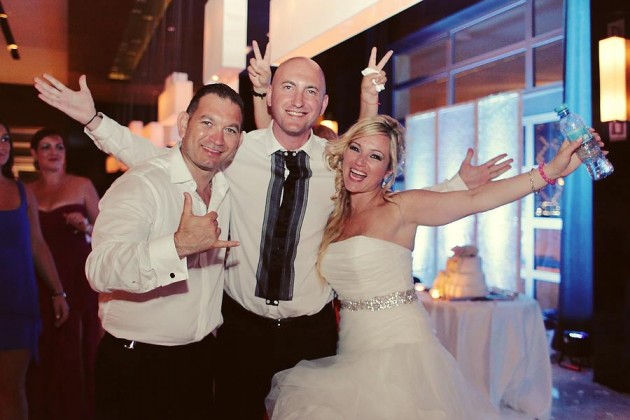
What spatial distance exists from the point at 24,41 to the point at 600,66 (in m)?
6.91

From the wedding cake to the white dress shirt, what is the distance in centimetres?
257

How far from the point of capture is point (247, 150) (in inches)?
94.9

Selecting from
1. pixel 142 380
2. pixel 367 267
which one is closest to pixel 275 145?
pixel 367 267

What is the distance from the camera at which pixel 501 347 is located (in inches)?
162

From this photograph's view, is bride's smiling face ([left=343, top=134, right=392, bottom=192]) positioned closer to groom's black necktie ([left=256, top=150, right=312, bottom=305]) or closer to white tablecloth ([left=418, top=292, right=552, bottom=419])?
groom's black necktie ([left=256, top=150, right=312, bottom=305])

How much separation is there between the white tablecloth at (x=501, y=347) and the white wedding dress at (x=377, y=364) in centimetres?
190

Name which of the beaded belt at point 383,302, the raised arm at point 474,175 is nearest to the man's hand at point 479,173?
the raised arm at point 474,175

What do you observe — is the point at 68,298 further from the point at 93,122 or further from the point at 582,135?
the point at 582,135

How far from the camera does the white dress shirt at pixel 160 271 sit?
160 centimetres

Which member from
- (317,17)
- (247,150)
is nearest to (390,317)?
(247,150)

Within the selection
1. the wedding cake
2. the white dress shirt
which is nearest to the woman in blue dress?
the white dress shirt

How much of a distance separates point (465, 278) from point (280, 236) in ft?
7.77

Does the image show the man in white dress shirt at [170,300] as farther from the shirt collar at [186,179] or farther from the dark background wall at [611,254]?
the dark background wall at [611,254]

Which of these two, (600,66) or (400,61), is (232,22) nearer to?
(600,66)
